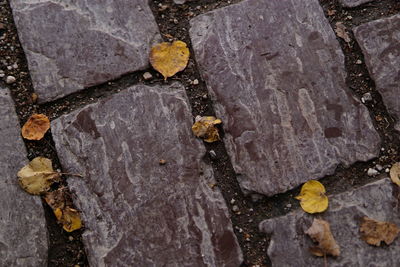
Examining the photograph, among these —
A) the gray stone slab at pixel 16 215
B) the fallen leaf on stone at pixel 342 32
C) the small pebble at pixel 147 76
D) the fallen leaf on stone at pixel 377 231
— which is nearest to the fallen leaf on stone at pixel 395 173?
the fallen leaf on stone at pixel 377 231

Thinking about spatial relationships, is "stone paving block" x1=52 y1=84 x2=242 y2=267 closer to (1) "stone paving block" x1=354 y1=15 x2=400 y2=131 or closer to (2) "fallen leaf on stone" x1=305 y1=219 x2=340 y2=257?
(2) "fallen leaf on stone" x1=305 y1=219 x2=340 y2=257

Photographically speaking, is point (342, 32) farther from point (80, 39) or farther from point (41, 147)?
point (41, 147)

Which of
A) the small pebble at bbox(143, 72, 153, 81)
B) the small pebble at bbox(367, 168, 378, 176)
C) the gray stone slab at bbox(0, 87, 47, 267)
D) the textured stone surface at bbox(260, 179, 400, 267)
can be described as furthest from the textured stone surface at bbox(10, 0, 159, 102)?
the small pebble at bbox(367, 168, 378, 176)

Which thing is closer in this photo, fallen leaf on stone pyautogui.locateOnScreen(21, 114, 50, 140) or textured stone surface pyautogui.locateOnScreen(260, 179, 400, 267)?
textured stone surface pyautogui.locateOnScreen(260, 179, 400, 267)

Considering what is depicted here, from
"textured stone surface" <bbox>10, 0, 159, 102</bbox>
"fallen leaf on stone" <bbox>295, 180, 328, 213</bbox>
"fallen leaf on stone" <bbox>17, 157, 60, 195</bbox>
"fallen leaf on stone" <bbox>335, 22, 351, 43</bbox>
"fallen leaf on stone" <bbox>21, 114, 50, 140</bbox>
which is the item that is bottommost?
"fallen leaf on stone" <bbox>295, 180, 328, 213</bbox>

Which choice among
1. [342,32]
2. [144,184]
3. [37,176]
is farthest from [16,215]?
[342,32]

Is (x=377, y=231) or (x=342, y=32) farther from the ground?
(x=342, y=32)

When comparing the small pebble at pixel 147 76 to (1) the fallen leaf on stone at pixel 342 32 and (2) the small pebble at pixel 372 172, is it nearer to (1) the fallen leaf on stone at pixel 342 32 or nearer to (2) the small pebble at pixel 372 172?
(1) the fallen leaf on stone at pixel 342 32
